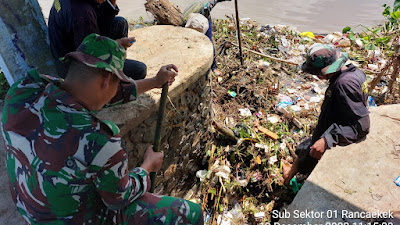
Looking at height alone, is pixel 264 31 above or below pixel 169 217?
below

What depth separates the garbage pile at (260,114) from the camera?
335cm

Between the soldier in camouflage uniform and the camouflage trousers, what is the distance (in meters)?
0.16

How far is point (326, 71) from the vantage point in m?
2.32

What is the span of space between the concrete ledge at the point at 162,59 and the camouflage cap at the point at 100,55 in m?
0.72

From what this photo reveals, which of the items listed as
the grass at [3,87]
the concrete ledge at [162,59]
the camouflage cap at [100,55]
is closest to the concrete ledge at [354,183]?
the concrete ledge at [162,59]

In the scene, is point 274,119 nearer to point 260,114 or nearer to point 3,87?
point 260,114

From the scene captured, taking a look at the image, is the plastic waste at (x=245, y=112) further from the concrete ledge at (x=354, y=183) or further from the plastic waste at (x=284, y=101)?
the concrete ledge at (x=354, y=183)

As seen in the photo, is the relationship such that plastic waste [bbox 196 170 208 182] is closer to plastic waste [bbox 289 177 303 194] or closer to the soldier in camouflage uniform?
plastic waste [bbox 289 177 303 194]

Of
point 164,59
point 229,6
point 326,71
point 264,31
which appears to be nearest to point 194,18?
point 164,59

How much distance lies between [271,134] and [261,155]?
14.7 inches

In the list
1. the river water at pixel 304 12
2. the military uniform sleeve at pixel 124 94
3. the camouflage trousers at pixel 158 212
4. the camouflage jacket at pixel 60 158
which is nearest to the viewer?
the camouflage jacket at pixel 60 158

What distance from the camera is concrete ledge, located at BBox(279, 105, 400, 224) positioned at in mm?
2240

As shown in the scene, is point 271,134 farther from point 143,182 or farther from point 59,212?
point 59,212

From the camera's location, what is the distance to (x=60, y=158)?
1108 mm
